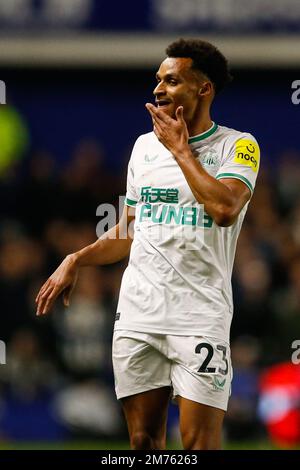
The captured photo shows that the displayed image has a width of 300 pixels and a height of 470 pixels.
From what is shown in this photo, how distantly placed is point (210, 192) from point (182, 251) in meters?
0.33

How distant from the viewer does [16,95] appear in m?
13.0

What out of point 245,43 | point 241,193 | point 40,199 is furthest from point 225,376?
point 245,43

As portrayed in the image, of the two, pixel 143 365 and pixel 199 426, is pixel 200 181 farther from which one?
pixel 199 426

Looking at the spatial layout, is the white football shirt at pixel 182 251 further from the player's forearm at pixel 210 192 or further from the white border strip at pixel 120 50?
the white border strip at pixel 120 50

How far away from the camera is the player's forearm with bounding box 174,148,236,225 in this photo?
469cm

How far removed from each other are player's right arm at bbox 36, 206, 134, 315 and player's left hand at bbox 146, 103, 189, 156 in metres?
0.56

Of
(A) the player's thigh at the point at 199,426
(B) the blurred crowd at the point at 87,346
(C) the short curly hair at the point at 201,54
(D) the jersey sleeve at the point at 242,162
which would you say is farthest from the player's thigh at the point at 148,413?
(B) the blurred crowd at the point at 87,346

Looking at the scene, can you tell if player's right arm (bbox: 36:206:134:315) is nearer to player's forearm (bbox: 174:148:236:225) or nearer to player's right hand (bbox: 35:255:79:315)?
player's right hand (bbox: 35:255:79:315)

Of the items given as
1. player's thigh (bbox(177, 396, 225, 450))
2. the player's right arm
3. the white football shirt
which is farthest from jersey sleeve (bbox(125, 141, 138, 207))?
player's thigh (bbox(177, 396, 225, 450))

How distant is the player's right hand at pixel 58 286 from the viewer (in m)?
4.99

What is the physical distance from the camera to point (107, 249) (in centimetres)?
527

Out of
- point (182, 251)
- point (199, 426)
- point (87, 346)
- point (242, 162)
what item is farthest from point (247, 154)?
point (87, 346)

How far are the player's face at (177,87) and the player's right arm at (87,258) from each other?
0.58 meters

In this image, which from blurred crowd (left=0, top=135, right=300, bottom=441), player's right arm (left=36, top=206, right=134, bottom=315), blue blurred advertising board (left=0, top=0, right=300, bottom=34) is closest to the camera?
player's right arm (left=36, top=206, right=134, bottom=315)
